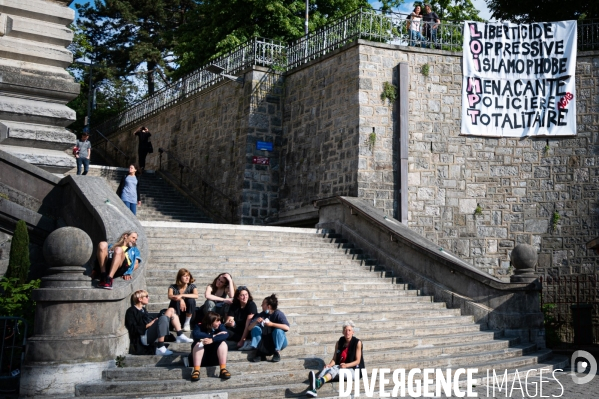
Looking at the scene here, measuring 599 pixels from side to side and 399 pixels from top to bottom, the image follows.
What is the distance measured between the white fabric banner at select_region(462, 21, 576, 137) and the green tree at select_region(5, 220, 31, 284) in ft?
36.1

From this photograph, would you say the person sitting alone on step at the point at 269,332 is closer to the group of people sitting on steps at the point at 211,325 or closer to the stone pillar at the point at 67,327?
the group of people sitting on steps at the point at 211,325

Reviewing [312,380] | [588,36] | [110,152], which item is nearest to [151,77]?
→ [110,152]

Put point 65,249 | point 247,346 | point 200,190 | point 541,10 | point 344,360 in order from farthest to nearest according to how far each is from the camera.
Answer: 1. point 200,190
2. point 541,10
3. point 247,346
4. point 344,360
5. point 65,249

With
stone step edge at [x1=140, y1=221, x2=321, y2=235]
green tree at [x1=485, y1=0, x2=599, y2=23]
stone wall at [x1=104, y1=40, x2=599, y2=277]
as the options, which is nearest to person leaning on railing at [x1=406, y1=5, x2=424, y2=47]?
stone wall at [x1=104, y1=40, x2=599, y2=277]

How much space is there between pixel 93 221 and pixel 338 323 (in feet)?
12.9

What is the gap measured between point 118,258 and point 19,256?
2.79 m

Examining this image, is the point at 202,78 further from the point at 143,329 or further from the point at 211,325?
the point at 211,325

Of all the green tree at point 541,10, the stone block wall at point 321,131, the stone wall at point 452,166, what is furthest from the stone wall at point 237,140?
the green tree at point 541,10

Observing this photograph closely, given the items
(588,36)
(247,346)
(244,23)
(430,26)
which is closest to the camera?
(247,346)

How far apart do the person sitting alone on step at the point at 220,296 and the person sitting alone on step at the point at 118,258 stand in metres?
1.06

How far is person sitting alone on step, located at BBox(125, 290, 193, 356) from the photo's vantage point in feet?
27.3

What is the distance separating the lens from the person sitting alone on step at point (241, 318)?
872cm

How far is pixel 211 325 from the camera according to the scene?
8.10 m

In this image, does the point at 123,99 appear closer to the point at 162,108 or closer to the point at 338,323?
the point at 162,108
